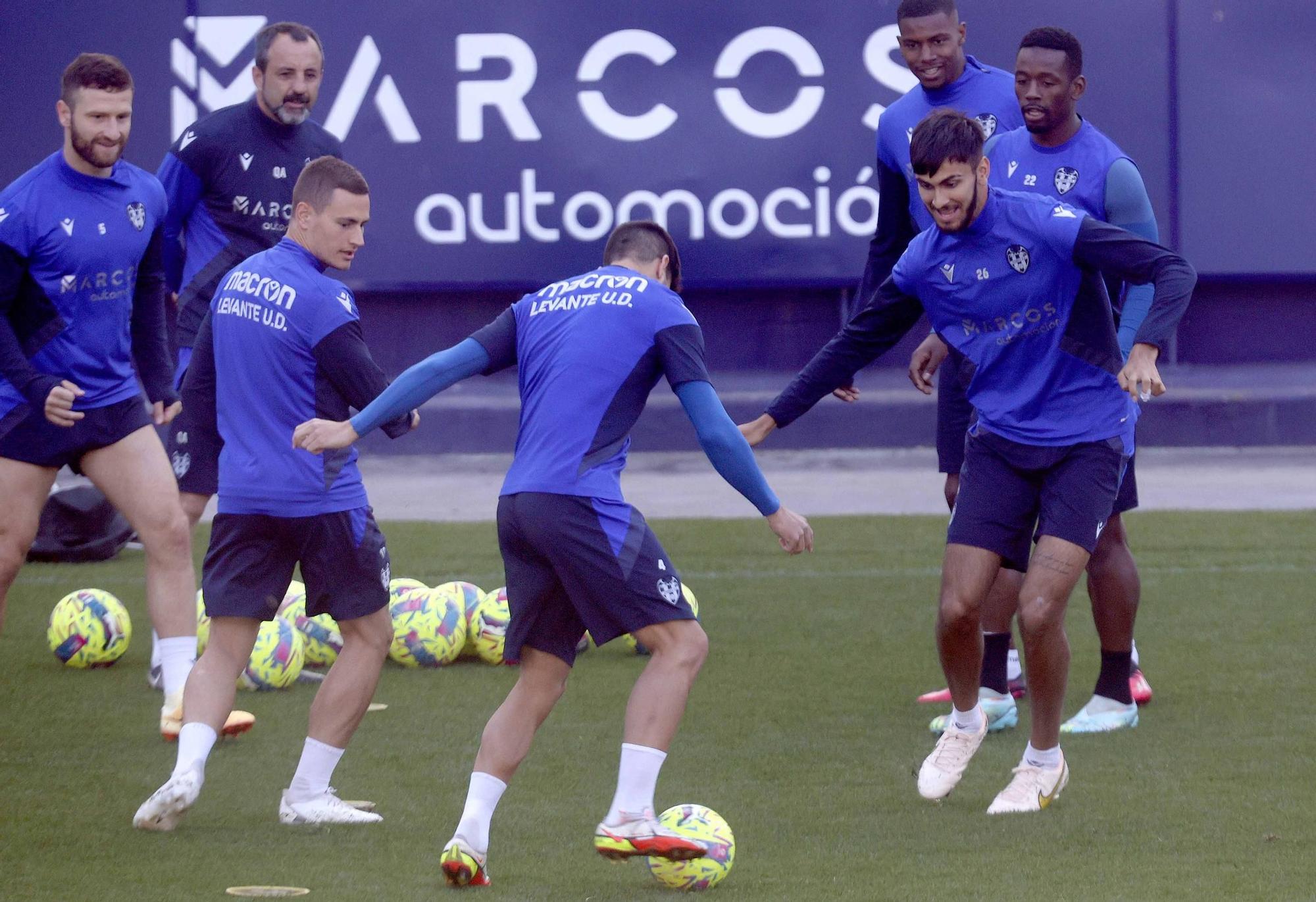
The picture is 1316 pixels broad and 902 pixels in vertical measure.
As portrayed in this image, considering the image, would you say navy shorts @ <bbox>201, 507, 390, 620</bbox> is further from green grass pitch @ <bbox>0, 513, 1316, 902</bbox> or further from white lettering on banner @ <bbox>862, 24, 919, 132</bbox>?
white lettering on banner @ <bbox>862, 24, 919, 132</bbox>

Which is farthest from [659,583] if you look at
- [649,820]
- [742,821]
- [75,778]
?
[75,778]

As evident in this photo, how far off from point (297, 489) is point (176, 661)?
149cm

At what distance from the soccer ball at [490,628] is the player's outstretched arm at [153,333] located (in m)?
1.55

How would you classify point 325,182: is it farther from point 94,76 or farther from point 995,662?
point 995,662

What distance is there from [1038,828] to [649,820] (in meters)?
1.18

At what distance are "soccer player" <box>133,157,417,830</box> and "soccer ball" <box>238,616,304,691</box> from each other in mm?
1744

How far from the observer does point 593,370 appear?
175 inches

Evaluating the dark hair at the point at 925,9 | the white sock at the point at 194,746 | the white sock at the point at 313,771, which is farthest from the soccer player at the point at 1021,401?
the white sock at the point at 194,746

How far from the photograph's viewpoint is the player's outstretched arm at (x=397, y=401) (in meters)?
4.42

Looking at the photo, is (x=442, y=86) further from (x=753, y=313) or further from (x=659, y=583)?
(x=659, y=583)

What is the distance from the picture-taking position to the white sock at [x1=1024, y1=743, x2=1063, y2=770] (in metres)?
5.11

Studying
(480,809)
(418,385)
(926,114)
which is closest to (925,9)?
(926,114)

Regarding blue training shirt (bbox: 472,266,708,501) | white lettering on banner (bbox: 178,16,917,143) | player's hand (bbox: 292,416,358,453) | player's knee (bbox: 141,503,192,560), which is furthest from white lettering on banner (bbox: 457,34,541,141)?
player's hand (bbox: 292,416,358,453)

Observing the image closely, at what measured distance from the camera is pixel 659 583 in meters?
4.43
